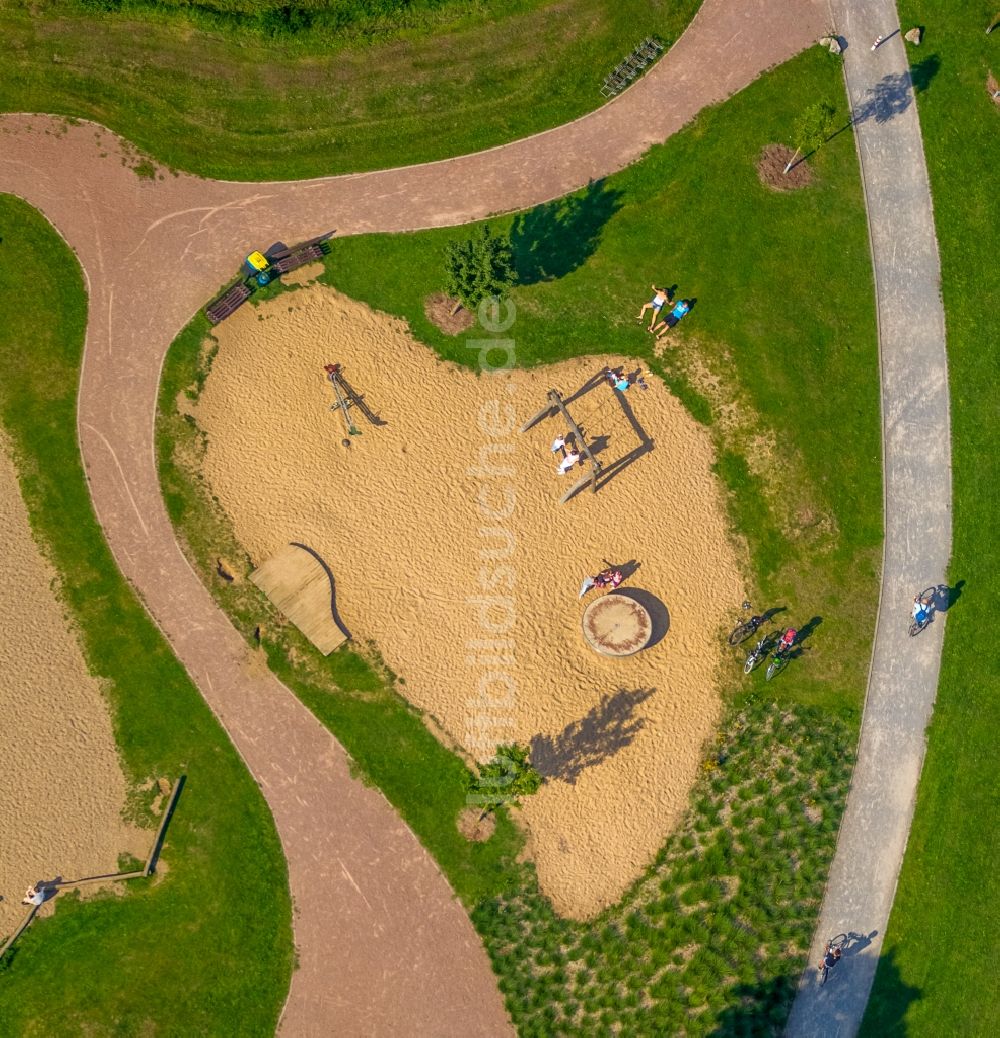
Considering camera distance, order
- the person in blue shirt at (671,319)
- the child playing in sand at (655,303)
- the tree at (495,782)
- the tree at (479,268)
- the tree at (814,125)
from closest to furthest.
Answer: the tree at (479,268) → the tree at (495,782) → the tree at (814,125) → the child playing in sand at (655,303) → the person in blue shirt at (671,319)

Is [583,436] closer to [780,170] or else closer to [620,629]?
[620,629]

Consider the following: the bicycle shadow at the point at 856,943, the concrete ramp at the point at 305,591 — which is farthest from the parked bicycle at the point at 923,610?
the concrete ramp at the point at 305,591

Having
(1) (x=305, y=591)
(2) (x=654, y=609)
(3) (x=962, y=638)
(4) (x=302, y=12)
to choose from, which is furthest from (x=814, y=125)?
(1) (x=305, y=591)

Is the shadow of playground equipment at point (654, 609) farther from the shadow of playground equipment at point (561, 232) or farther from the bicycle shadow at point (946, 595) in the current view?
the shadow of playground equipment at point (561, 232)

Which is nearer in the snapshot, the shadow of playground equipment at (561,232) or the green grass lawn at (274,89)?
the shadow of playground equipment at (561,232)

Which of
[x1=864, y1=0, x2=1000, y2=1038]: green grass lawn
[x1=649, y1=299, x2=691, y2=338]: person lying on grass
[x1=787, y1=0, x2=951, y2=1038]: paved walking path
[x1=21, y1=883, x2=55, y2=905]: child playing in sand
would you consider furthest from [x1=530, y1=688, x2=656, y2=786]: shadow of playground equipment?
[x1=21, y1=883, x2=55, y2=905]: child playing in sand

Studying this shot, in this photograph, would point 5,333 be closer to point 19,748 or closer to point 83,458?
point 83,458
